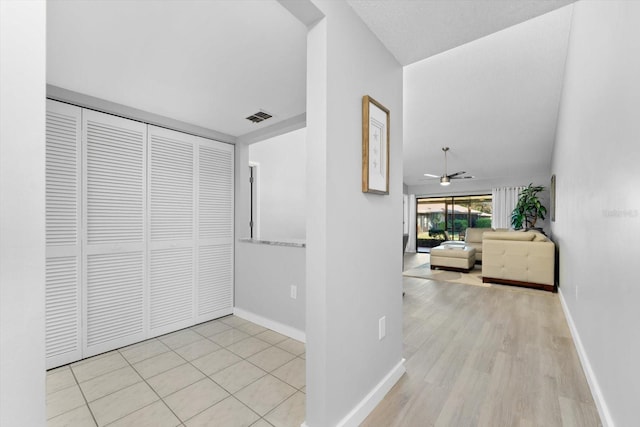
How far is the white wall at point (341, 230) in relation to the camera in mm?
1312

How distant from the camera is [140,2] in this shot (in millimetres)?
1365

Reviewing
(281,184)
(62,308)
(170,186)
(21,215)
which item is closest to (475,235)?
(281,184)

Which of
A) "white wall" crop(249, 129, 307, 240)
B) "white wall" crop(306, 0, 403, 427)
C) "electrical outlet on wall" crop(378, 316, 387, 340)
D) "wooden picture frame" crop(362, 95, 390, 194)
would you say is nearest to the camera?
"white wall" crop(306, 0, 403, 427)

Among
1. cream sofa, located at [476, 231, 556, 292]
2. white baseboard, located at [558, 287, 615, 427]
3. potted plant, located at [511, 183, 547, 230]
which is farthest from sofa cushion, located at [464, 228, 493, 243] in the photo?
white baseboard, located at [558, 287, 615, 427]

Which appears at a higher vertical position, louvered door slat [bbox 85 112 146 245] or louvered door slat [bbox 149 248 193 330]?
louvered door slat [bbox 85 112 146 245]

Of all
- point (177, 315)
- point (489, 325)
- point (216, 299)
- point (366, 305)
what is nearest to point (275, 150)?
point (216, 299)

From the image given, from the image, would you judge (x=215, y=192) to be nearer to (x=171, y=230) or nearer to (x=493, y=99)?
(x=171, y=230)

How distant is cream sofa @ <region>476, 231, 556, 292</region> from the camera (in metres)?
4.06

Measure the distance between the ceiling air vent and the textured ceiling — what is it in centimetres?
141

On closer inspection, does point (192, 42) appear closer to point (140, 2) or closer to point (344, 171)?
point (140, 2)

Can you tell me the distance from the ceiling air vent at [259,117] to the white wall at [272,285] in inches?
53.0

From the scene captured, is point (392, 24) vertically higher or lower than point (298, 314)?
higher

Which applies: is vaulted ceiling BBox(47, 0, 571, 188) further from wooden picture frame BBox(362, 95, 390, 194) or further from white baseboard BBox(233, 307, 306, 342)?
white baseboard BBox(233, 307, 306, 342)

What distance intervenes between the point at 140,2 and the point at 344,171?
1.32 meters
